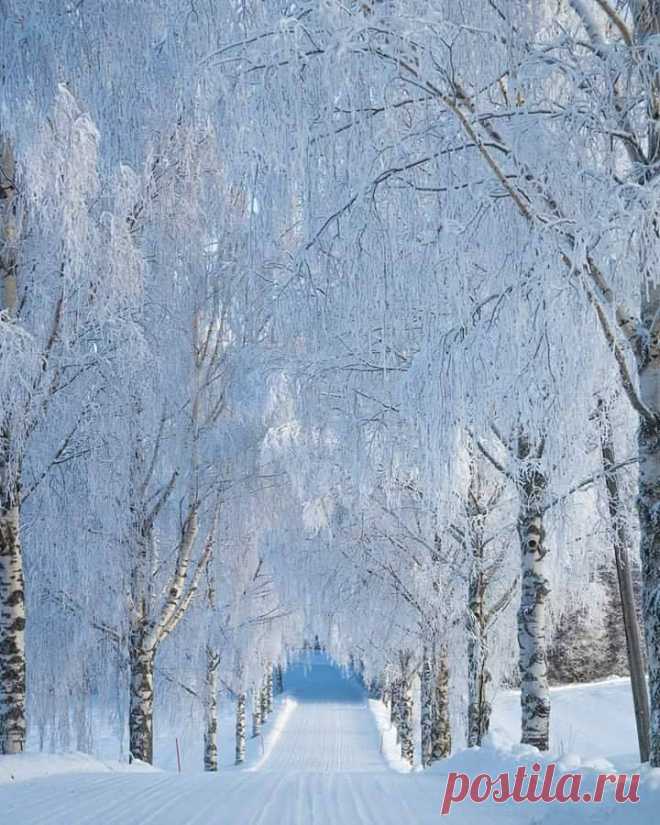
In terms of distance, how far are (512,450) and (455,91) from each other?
4999 millimetres

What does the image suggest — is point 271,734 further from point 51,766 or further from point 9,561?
point 9,561

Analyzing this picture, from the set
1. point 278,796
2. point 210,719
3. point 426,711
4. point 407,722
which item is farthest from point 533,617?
point 407,722

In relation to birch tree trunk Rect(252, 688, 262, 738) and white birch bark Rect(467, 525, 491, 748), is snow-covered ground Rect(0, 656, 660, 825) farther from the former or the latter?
birch tree trunk Rect(252, 688, 262, 738)

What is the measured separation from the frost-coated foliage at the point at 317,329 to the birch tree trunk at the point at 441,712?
47 mm

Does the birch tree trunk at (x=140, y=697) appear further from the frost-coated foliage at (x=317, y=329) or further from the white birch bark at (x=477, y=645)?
the white birch bark at (x=477, y=645)

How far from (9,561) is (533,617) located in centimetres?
553

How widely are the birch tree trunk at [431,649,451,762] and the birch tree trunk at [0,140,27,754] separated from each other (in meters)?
7.22

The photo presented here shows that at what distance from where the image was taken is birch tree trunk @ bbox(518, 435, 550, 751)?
8.78 meters

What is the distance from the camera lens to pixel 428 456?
5180 millimetres

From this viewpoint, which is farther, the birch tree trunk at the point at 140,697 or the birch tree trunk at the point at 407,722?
the birch tree trunk at the point at 407,722

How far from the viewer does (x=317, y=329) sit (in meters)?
5.66

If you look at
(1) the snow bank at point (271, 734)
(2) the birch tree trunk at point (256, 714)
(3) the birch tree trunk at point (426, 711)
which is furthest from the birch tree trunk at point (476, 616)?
(2) the birch tree trunk at point (256, 714)

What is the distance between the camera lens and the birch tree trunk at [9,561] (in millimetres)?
8453

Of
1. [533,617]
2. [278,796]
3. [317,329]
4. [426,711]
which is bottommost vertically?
[426,711]
